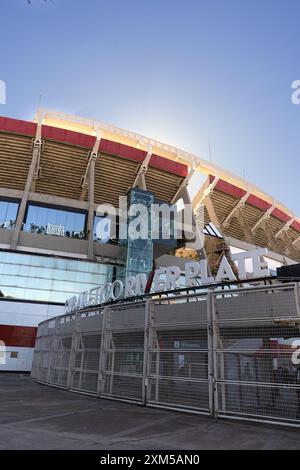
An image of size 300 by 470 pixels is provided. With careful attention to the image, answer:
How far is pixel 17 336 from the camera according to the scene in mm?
26016

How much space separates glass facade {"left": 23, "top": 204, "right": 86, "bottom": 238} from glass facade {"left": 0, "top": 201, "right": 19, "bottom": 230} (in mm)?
1446

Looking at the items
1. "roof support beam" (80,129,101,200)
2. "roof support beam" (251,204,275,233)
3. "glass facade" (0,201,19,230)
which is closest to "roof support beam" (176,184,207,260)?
"roof support beam" (80,129,101,200)

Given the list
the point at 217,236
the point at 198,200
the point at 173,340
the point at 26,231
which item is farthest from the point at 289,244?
the point at 173,340

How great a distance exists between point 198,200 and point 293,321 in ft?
120

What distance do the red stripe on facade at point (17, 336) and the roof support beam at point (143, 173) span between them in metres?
18.6

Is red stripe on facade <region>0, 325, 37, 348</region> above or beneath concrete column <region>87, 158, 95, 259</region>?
beneath

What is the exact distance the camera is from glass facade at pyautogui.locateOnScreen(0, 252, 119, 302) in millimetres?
28250

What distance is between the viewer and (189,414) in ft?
27.8

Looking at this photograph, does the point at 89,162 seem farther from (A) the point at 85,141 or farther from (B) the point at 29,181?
(B) the point at 29,181

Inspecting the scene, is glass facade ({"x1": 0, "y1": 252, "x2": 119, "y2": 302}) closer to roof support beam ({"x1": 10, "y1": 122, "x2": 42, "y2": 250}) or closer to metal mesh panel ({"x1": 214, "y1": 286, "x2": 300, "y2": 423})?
roof support beam ({"x1": 10, "y1": 122, "x2": 42, "y2": 250})

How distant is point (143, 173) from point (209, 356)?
31.1m

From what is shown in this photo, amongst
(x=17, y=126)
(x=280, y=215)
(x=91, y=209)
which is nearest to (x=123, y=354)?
(x=91, y=209)

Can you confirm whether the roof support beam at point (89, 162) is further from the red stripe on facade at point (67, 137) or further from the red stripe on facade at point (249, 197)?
the red stripe on facade at point (249, 197)
